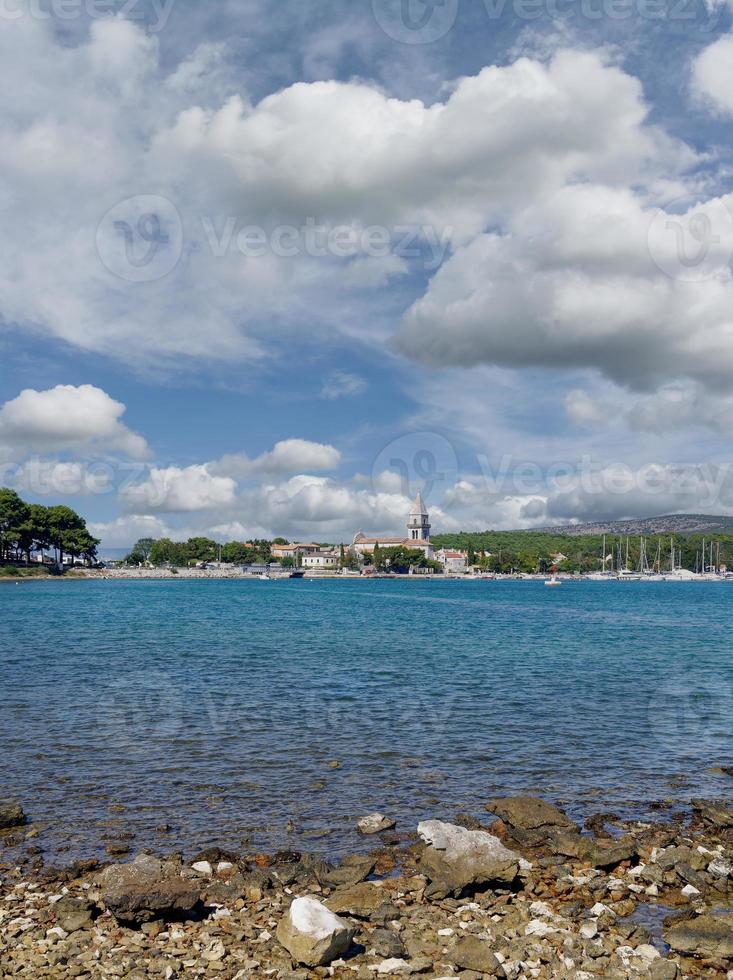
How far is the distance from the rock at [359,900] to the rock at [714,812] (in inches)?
339

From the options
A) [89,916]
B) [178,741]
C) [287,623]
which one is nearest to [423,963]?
[89,916]

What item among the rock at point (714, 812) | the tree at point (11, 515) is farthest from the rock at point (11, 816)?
the tree at point (11, 515)

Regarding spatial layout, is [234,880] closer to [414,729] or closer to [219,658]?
[414,729]

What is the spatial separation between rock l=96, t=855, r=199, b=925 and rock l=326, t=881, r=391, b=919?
2429 millimetres

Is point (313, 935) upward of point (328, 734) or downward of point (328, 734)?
upward

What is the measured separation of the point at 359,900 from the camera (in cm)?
1302

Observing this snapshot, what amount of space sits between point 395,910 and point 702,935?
4950 millimetres

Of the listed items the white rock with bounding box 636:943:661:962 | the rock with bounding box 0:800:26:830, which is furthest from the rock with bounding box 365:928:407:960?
the rock with bounding box 0:800:26:830

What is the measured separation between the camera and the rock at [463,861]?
43.7 ft

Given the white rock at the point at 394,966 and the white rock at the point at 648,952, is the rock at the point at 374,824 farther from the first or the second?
the white rock at the point at 648,952

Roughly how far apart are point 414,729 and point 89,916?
16.0 m

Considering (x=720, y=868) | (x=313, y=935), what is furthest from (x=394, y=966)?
(x=720, y=868)

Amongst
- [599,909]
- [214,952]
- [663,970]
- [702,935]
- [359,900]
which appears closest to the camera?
[663,970]

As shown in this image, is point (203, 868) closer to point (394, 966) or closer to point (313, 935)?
point (313, 935)
